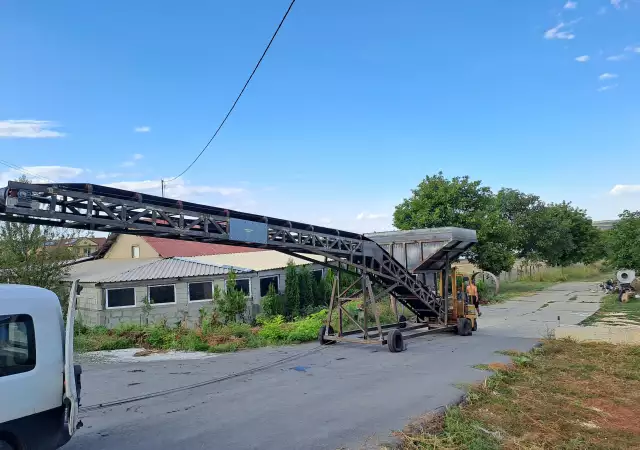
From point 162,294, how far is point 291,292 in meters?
6.18

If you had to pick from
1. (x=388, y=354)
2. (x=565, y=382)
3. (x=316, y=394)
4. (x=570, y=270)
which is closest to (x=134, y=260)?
(x=388, y=354)

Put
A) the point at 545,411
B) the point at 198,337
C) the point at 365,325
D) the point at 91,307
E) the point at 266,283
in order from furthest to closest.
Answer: the point at 266,283, the point at 91,307, the point at 198,337, the point at 365,325, the point at 545,411

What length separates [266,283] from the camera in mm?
23141

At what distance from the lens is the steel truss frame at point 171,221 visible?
6594 mm

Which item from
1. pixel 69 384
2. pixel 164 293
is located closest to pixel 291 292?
pixel 164 293

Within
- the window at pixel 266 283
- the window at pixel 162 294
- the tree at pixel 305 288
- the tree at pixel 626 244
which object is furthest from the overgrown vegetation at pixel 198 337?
the tree at pixel 626 244

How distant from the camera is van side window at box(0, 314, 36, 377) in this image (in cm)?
485

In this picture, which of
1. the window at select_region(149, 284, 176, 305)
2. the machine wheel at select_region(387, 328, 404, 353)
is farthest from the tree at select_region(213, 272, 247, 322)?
the machine wheel at select_region(387, 328, 404, 353)

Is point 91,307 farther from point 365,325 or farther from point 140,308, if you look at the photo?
point 365,325

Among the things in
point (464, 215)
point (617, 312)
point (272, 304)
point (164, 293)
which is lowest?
point (617, 312)

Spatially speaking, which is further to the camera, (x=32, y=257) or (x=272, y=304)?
(x=272, y=304)

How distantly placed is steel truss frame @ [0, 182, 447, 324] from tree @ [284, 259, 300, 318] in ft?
29.7

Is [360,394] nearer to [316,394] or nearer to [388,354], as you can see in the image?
[316,394]

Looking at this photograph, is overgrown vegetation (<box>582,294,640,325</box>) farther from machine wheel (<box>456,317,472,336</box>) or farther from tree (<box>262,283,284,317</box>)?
tree (<box>262,283,284,317</box>)
